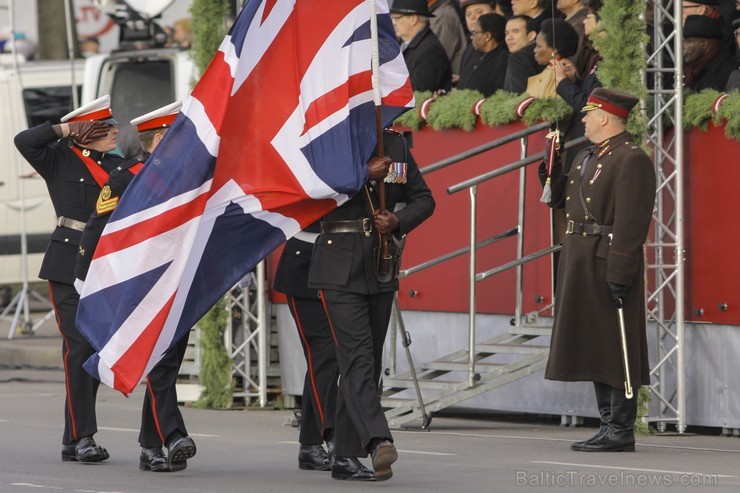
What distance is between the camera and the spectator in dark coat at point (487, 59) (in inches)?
525

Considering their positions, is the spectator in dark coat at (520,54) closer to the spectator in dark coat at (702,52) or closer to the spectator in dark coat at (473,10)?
the spectator in dark coat at (473,10)

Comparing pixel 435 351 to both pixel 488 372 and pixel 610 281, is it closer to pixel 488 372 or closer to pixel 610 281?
pixel 488 372

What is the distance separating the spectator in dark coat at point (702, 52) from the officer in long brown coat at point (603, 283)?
5.60ft

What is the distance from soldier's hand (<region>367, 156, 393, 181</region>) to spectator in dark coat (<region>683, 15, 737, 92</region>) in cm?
384

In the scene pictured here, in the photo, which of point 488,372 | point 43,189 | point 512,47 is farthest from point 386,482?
point 43,189

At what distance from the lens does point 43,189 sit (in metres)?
21.1

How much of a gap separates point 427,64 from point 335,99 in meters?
4.52

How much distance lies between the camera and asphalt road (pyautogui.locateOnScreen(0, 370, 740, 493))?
355 inches

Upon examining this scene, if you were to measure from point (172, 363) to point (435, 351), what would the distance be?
3.75 metres

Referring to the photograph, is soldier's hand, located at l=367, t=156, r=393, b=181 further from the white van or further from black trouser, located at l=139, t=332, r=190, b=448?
the white van

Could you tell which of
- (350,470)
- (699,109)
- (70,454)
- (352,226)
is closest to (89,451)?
(70,454)

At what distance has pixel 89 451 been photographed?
1002 centimetres

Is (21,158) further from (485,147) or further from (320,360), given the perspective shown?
(320,360)

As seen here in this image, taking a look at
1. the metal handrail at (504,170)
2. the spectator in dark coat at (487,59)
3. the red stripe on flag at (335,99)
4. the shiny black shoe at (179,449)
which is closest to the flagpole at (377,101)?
the red stripe on flag at (335,99)
